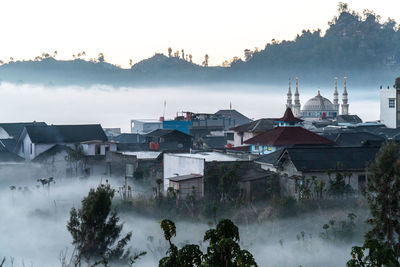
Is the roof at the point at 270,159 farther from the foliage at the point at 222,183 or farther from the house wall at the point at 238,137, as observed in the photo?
the house wall at the point at 238,137

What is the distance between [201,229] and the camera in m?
33.2

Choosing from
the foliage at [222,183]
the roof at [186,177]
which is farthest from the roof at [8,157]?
the foliage at [222,183]

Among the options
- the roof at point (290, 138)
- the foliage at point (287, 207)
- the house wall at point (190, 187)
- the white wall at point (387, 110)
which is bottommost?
the foliage at point (287, 207)

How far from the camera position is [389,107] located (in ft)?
245

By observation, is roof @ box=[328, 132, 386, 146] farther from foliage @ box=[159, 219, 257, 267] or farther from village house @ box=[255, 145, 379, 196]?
foliage @ box=[159, 219, 257, 267]

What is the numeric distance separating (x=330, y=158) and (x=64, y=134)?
29.5 metres

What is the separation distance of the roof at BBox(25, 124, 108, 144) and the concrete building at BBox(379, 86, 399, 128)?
3243cm

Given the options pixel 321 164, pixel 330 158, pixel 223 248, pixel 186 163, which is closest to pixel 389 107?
pixel 330 158

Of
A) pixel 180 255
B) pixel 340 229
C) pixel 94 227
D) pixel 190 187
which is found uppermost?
pixel 180 255

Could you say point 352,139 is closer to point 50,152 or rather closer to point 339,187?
point 339,187

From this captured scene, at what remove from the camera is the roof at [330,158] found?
35.5m

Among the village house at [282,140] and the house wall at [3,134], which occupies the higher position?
the village house at [282,140]

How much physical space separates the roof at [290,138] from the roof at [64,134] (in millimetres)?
17409

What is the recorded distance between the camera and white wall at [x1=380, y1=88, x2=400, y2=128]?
73438 mm
